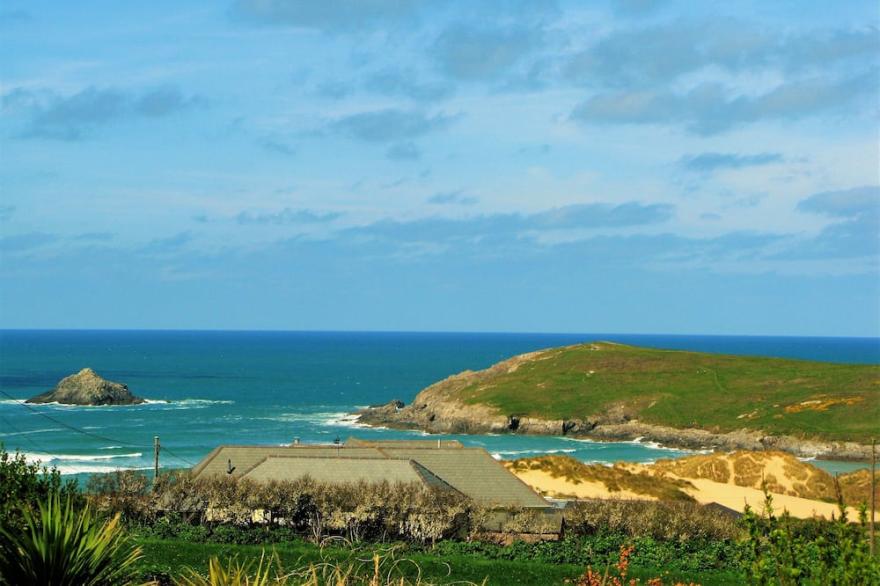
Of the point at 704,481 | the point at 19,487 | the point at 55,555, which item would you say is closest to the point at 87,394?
the point at 704,481

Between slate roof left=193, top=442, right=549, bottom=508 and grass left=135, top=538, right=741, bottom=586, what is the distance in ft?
28.0

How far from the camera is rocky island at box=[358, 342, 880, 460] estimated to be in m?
108

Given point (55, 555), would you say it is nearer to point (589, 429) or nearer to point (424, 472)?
point (424, 472)

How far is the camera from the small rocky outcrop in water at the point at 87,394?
137m

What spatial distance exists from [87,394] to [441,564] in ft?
374

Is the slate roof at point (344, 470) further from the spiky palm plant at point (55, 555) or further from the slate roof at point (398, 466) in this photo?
the spiky palm plant at point (55, 555)

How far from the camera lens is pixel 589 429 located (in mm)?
118438

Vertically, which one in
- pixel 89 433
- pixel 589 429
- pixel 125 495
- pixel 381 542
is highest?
pixel 125 495

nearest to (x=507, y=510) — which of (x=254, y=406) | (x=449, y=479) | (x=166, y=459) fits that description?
(x=449, y=479)

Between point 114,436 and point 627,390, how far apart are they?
6397cm

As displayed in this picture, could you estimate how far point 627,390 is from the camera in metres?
131

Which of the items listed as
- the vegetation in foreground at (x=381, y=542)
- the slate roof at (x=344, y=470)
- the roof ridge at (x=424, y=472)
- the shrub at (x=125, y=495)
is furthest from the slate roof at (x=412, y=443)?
the shrub at (x=125, y=495)

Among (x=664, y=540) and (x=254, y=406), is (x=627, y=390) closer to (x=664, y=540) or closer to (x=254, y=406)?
(x=254, y=406)

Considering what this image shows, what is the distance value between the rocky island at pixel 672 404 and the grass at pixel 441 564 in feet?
234
